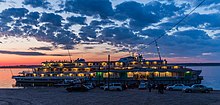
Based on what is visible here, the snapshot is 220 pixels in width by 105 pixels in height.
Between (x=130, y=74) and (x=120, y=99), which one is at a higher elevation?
(x=130, y=74)

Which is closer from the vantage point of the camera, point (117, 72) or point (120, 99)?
point (120, 99)

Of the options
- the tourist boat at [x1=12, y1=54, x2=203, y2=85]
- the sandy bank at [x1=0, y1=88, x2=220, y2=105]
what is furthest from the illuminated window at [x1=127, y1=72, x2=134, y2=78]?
the sandy bank at [x1=0, y1=88, x2=220, y2=105]

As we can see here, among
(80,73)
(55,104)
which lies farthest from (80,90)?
(80,73)

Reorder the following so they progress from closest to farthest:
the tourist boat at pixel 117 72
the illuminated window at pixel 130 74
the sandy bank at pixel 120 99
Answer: the sandy bank at pixel 120 99 → the tourist boat at pixel 117 72 → the illuminated window at pixel 130 74

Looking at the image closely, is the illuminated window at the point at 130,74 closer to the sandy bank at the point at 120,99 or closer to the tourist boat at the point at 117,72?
the tourist boat at the point at 117,72

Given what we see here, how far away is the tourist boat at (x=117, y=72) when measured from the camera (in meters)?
92.8

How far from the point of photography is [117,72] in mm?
98812

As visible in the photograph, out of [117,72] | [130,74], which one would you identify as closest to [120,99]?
[117,72]

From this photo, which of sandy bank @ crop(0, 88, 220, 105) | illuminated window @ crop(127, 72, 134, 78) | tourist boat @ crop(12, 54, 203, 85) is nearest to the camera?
sandy bank @ crop(0, 88, 220, 105)

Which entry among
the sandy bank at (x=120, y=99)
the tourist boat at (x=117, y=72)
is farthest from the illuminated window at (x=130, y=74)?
the sandy bank at (x=120, y=99)

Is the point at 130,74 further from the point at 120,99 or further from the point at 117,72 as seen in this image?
the point at 120,99

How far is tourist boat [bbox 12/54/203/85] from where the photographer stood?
304 ft

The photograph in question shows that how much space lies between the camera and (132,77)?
318 feet

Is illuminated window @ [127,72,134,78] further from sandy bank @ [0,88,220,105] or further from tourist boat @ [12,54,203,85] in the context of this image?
sandy bank @ [0,88,220,105]
